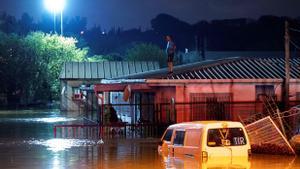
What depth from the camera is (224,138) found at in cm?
1509

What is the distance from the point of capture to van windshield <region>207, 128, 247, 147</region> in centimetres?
1505

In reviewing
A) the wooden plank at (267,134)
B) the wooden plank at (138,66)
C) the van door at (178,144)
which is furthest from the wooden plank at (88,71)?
the van door at (178,144)

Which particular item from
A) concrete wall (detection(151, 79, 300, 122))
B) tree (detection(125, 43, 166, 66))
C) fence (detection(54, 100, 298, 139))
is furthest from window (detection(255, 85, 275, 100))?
tree (detection(125, 43, 166, 66))

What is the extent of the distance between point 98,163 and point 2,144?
840 cm

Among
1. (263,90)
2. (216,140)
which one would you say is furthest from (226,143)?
(263,90)

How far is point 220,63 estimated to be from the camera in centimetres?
3108

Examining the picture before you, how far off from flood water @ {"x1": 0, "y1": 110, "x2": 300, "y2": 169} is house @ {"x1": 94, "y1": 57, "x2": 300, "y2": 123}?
9.74ft

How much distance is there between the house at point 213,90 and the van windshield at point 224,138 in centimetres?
1210

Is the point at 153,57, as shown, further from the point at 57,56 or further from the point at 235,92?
the point at 235,92

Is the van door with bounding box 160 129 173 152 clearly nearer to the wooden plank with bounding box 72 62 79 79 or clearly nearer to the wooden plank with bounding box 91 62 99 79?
the wooden plank with bounding box 91 62 99 79

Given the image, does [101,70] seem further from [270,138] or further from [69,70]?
[270,138]

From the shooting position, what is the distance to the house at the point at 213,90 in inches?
1117

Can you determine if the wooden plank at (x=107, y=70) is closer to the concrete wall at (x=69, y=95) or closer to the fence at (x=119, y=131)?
the concrete wall at (x=69, y=95)

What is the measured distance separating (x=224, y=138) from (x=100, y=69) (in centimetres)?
4823
